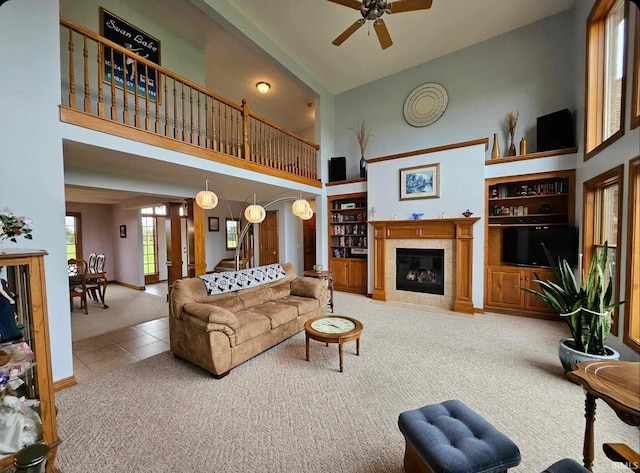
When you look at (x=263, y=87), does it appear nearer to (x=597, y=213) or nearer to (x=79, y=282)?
(x=79, y=282)

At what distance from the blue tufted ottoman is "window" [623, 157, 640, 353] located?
0.73 meters

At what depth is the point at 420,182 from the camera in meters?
4.92

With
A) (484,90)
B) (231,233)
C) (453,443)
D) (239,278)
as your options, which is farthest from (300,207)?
(231,233)

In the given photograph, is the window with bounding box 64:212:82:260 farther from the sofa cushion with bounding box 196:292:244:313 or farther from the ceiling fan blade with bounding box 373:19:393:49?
the ceiling fan blade with bounding box 373:19:393:49

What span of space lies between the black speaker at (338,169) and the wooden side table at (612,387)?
17.8 ft

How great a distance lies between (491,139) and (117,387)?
20.9 ft

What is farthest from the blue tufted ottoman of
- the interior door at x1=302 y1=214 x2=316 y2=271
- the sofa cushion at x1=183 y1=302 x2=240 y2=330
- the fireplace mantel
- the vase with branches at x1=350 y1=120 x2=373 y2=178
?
the interior door at x1=302 y1=214 x2=316 y2=271

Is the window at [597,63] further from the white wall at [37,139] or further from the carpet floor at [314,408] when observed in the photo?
the white wall at [37,139]

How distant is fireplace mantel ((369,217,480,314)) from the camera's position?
451 cm

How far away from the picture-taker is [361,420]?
6.32 ft

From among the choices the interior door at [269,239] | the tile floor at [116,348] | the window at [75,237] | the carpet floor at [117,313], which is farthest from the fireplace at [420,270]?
the window at [75,237]

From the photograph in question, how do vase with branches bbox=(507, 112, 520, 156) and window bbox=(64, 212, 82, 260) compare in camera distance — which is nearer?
vase with branches bbox=(507, 112, 520, 156)

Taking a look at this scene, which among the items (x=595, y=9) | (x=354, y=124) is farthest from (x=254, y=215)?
(x=595, y=9)

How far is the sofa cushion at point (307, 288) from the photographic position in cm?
382
